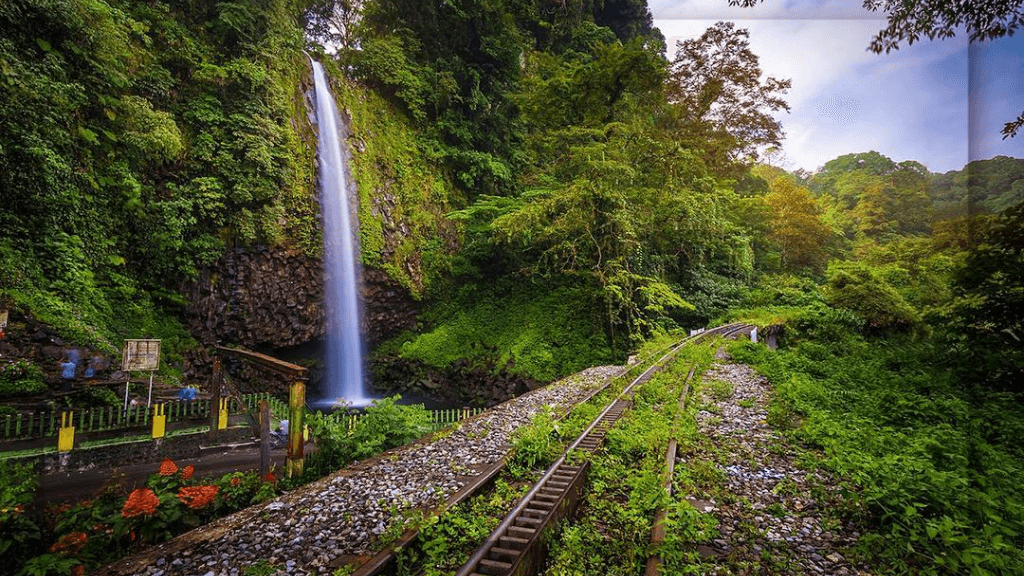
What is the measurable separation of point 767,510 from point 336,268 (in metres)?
16.7

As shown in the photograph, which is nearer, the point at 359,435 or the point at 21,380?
the point at 359,435

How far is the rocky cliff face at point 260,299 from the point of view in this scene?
43.5ft

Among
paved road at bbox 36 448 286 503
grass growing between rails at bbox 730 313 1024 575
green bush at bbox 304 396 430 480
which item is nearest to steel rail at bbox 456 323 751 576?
grass growing between rails at bbox 730 313 1024 575

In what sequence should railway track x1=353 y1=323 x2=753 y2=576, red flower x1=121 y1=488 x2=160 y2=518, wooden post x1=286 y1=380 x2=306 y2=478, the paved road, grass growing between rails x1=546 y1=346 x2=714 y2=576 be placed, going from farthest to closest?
the paved road, wooden post x1=286 y1=380 x2=306 y2=478, red flower x1=121 y1=488 x2=160 y2=518, grass growing between rails x1=546 y1=346 x2=714 y2=576, railway track x1=353 y1=323 x2=753 y2=576

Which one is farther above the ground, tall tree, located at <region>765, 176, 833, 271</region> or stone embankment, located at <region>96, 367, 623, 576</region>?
tall tree, located at <region>765, 176, 833, 271</region>

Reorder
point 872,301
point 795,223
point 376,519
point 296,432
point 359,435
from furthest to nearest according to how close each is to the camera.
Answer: point 795,223
point 872,301
point 359,435
point 296,432
point 376,519

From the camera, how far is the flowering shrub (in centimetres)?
320

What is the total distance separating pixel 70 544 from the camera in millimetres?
3219

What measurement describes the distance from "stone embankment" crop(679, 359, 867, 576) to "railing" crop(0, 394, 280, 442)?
23.6 feet

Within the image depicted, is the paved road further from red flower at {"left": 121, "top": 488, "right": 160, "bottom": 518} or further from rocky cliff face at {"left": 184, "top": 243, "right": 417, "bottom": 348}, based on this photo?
rocky cliff face at {"left": 184, "top": 243, "right": 417, "bottom": 348}

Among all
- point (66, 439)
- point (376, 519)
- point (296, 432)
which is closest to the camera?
point (376, 519)

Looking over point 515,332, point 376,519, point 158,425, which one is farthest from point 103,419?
point 515,332

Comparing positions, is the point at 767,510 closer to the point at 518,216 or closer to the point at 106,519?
the point at 106,519

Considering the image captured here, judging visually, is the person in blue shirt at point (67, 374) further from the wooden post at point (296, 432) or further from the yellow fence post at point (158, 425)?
the wooden post at point (296, 432)
